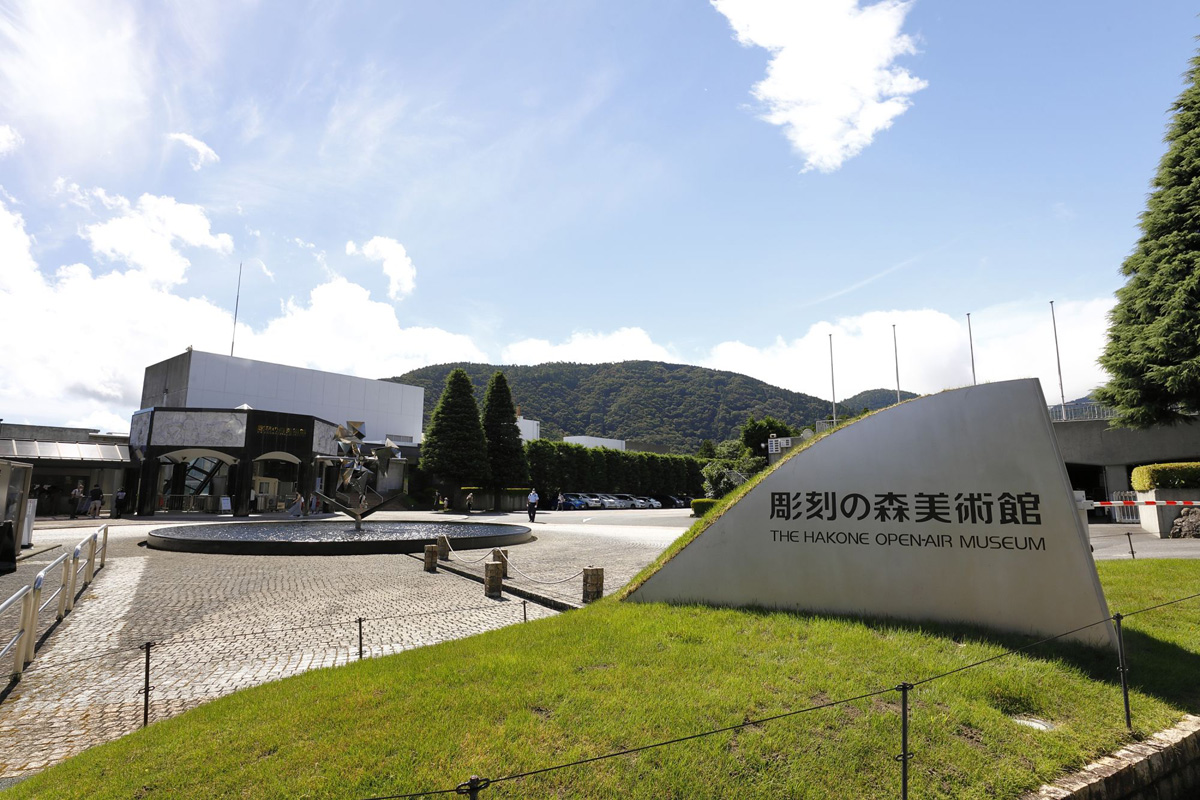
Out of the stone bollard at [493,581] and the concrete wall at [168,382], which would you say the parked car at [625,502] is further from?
the stone bollard at [493,581]

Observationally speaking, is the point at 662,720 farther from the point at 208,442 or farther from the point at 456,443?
the point at 456,443

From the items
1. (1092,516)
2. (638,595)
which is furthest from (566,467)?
(638,595)

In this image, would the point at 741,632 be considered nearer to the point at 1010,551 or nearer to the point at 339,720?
the point at 1010,551

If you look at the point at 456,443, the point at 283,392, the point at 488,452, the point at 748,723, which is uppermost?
the point at 283,392

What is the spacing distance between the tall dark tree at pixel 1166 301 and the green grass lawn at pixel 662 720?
44.6 feet

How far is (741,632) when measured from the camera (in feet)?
20.9

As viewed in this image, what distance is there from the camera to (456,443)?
41562mm

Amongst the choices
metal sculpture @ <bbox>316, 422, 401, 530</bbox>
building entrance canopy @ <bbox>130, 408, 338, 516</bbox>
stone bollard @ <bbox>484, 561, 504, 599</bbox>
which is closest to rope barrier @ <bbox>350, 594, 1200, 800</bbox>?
stone bollard @ <bbox>484, 561, 504, 599</bbox>

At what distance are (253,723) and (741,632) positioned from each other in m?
4.41

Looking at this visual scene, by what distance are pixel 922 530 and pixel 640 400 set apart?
9858 centimetres

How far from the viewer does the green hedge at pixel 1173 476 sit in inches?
658

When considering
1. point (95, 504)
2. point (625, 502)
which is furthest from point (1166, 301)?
point (95, 504)

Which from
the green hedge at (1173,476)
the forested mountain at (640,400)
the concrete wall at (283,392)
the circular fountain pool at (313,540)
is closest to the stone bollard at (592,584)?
the circular fountain pool at (313,540)

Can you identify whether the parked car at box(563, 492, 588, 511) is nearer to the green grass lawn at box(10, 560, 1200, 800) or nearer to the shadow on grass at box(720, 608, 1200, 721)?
the shadow on grass at box(720, 608, 1200, 721)
